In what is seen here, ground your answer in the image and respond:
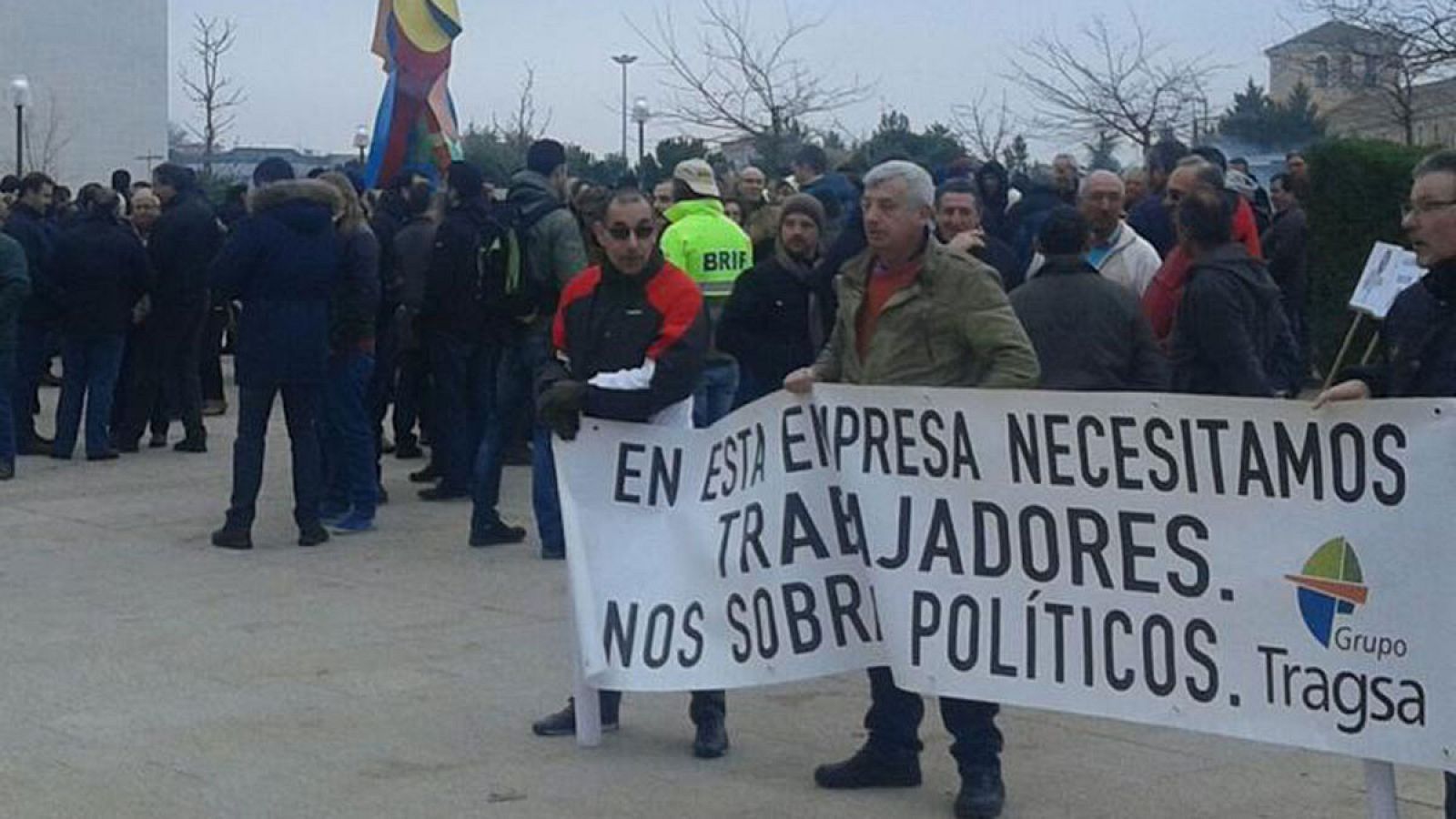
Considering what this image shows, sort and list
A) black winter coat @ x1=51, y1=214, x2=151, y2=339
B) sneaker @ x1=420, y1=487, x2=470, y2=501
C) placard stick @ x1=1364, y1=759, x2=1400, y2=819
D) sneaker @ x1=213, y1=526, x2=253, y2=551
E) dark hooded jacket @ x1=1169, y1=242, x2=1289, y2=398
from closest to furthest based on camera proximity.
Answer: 1. placard stick @ x1=1364, y1=759, x2=1400, y2=819
2. dark hooded jacket @ x1=1169, y1=242, x2=1289, y2=398
3. sneaker @ x1=213, y1=526, x2=253, y2=551
4. sneaker @ x1=420, y1=487, x2=470, y2=501
5. black winter coat @ x1=51, y1=214, x2=151, y2=339

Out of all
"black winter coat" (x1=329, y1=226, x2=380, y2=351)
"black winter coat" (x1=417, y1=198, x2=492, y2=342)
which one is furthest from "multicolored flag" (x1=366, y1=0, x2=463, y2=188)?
"black winter coat" (x1=329, y1=226, x2=380, y2=351)

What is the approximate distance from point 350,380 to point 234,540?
1162 mm

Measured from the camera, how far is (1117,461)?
247 inches

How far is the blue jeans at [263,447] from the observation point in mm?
12156

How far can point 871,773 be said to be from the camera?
716 centimetres

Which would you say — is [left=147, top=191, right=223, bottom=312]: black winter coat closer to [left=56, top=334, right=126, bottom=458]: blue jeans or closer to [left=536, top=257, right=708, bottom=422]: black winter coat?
[left=56, top=334, right=126, bottom=458]: blue jeans

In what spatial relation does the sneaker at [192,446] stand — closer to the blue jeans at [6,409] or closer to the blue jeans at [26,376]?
the blue jeans at [26,376]

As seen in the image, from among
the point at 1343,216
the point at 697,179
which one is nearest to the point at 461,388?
the point at 697,179

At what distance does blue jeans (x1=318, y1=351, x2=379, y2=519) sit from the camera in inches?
504

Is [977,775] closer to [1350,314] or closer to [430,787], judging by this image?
[430,787]

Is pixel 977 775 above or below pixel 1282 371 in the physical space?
below

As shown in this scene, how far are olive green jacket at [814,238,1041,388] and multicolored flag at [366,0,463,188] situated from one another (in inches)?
496

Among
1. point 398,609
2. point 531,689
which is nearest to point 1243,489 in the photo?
point 531,689

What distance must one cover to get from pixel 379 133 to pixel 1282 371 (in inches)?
447
